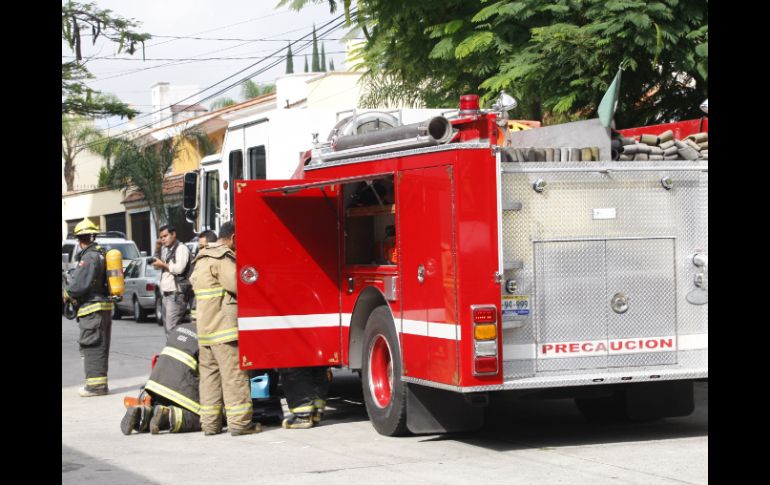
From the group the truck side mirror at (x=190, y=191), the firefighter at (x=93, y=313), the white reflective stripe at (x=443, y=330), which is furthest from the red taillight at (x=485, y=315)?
the truck side mirror at (x=190, y=191)

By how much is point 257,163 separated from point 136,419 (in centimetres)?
461

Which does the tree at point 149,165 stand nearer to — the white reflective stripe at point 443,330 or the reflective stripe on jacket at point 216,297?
the reflective stripe on jacket at point 216,297

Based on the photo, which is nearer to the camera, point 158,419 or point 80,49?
point 158,419

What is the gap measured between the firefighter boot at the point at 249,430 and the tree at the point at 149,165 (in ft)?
107

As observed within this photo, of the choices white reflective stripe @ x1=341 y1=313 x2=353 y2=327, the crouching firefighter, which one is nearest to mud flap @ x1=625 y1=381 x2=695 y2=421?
white reflective stripe @ x1=341 y1=313 x2=353 y2=327

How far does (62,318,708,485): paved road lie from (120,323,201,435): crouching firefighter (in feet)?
0.45

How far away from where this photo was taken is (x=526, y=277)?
8.58 meters

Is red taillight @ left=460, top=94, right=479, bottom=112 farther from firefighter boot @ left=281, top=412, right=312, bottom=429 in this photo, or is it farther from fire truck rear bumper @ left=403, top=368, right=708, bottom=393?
firefighter boot @ left=281, top=412, right=312, bottom=429

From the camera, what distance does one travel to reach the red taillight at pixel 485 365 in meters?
8.23

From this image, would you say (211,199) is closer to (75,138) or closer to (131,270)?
(131,270)

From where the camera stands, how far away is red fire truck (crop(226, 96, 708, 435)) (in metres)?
8.34

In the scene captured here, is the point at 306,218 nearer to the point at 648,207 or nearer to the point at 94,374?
the point at 648,207

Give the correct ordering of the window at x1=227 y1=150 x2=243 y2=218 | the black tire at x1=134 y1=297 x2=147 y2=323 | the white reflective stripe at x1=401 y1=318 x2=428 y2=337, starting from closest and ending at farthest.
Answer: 1. the white reflective stripe at x1=401 y1=318 x2=428 y2=337
2. the window at x1=227 y1=150 x2=243 y2=218
3. the black tire at x1=134 y1=297 x2=147 y2=323

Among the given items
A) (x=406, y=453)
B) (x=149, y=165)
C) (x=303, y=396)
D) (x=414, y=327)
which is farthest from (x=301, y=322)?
(x=149, y=165)
